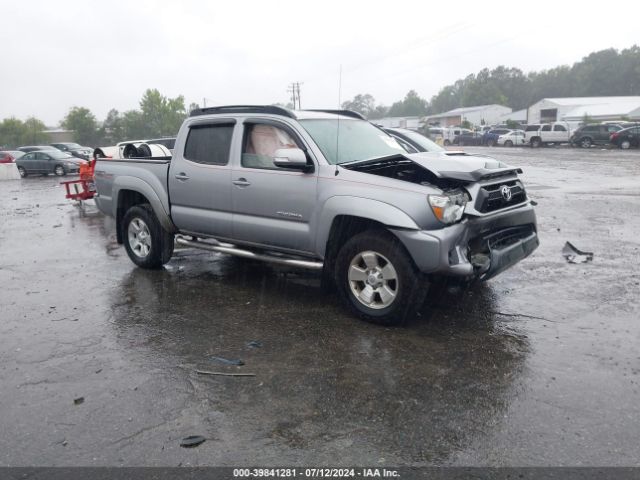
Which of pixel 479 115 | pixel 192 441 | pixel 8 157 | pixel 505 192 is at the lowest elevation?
pixel 192 441

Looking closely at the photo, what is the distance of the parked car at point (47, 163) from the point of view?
2838cm

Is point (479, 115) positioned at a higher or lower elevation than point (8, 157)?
higher

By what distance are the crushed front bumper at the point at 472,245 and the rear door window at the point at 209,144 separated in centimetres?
241

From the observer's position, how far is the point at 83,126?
320 feet

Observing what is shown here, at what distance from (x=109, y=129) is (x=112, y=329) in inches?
4072

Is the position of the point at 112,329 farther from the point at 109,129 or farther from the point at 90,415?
the point at 109,129

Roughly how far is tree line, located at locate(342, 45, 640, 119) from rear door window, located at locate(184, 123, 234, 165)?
90534 millimetres

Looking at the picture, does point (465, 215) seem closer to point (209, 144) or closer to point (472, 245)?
point (472, 245)

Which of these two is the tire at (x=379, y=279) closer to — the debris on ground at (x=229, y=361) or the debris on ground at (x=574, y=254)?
the debris on ground at (x=229, y=361)

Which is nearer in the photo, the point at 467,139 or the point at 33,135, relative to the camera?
the point at 467,139

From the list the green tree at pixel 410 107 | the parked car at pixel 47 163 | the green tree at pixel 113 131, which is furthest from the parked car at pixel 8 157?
the green tree at pixel 410 107

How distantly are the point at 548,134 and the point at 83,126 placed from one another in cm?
8110

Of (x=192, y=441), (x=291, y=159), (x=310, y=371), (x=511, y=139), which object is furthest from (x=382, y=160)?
(x=511, y=139)

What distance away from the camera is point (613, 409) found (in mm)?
3490
